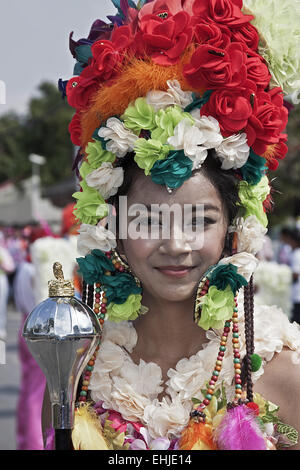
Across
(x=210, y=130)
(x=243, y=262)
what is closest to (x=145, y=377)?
(x=243, y=262)

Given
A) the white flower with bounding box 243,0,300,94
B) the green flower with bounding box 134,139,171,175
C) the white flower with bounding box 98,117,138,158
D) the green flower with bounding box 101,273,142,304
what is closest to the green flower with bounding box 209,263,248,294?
the green flower with bounding box 101,273,142,304

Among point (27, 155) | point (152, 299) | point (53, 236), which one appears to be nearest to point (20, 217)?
point (27, 155)

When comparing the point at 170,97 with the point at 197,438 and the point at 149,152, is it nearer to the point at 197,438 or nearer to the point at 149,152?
the point at 149,152

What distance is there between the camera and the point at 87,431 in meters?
2.13

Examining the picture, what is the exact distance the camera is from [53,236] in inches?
280

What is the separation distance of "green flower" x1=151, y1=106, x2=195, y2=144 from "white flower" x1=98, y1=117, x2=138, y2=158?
84 mm

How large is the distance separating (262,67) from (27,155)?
49.6m

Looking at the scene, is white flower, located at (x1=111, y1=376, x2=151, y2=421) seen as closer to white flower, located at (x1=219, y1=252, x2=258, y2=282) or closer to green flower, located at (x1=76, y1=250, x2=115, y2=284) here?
green flower, located at (x1=76, y1=250, x2=115, y2=284)

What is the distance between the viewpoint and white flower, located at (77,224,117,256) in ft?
7.43

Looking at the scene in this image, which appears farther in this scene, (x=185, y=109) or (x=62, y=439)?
(x=185, y=109)

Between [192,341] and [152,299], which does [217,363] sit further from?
[152,299]

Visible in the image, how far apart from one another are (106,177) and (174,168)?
10.3 inches
